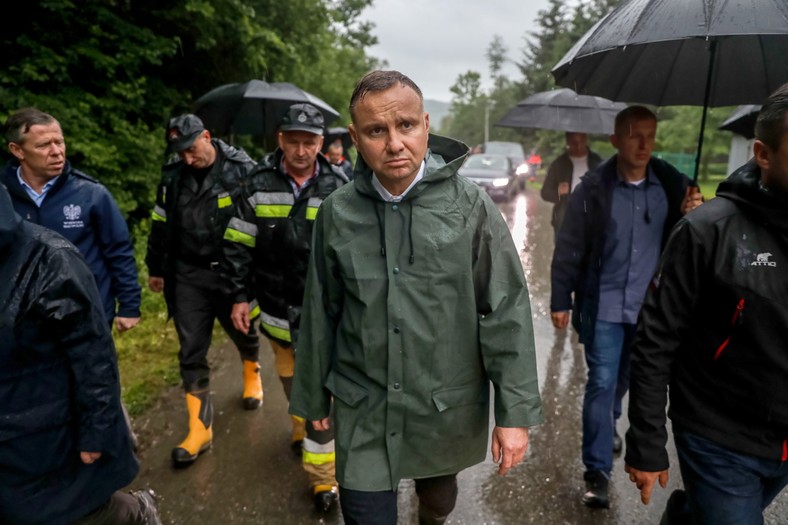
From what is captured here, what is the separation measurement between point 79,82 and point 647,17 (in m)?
7.63

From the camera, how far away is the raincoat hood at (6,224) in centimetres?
206

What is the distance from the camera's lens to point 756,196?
196cm

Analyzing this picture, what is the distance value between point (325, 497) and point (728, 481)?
2134 mm

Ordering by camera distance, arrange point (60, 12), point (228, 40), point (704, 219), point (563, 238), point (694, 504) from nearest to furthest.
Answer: point (704, 219), point (694, 504), point (563, 238), point (60, 12), point (228, 40)

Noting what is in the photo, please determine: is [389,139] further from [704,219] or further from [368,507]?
[368,507]

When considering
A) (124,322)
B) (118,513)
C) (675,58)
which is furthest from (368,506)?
(675,58)

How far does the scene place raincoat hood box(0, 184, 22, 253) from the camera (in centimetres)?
206

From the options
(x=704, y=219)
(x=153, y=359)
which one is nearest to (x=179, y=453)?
(x=153, y=359)

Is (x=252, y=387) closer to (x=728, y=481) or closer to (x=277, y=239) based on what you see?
(x=277, y=239)

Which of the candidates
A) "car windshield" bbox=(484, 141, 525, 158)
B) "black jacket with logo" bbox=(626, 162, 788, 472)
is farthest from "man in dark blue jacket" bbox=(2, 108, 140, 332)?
"car windshield" bbox=(484, 141, 525, 158)

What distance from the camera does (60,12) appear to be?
283 inches

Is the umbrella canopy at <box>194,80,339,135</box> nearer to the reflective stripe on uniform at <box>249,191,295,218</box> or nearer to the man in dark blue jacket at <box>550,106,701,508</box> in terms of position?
the reflective stripe on uniform at <box>249,191,295,218</box>

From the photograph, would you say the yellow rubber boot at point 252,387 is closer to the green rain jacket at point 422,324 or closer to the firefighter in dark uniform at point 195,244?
the firefighter in dark uniform at point 195,244

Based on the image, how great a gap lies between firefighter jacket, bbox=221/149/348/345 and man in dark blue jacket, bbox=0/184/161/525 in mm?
1217
